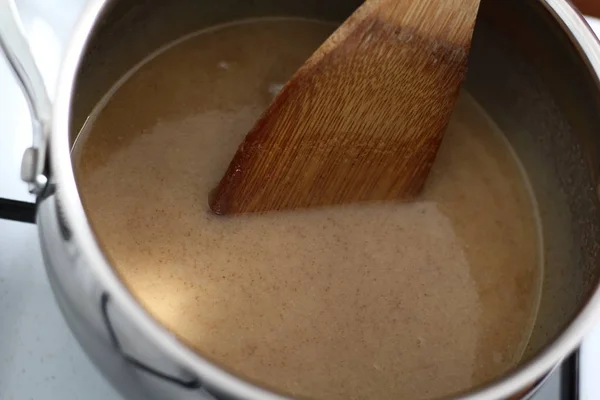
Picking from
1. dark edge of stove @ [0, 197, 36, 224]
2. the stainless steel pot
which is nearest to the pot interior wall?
the stainless steel pot

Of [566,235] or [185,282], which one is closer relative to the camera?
[185,282]

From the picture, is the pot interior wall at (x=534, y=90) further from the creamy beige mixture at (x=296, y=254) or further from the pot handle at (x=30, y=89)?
the pot handle at (x=30, y=89)

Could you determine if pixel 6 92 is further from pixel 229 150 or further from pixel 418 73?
pixel 418 73

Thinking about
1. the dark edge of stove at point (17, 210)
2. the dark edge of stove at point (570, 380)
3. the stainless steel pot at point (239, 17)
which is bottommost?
the dark edge of stove at point (17, 210)

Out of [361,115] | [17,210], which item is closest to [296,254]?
[361,115]

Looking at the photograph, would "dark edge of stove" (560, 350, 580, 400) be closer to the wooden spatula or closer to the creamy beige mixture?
the creamy beige mixture

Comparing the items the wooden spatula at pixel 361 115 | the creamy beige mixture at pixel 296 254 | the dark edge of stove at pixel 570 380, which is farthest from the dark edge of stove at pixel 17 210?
the dark edge of stove at pixel 570 380

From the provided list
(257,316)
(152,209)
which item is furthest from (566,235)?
(152,209)

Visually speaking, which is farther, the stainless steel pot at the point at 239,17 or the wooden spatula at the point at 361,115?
the wooden spatula at the point at 361,115
